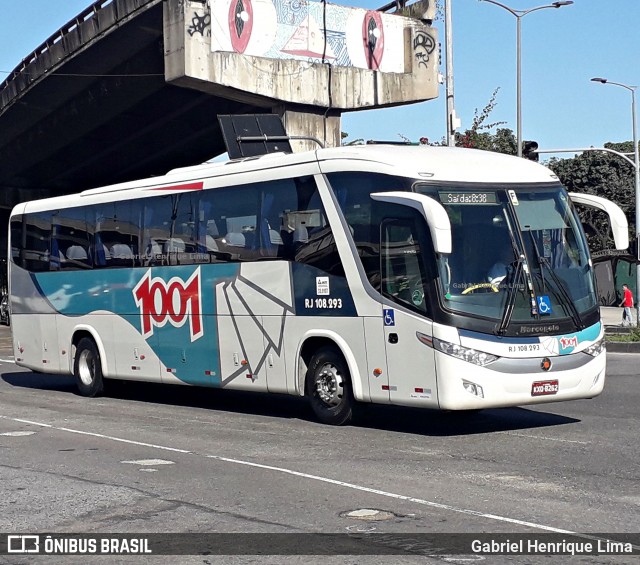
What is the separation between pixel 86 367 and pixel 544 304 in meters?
9.71

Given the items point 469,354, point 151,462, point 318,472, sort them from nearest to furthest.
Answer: point 318,472, point 151,462, point 469,354

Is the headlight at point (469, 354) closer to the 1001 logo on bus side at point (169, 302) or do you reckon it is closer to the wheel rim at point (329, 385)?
the wheel rim at point (329, 385)

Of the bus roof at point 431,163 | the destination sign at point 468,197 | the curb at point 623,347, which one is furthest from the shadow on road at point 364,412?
the curb at point 623,347

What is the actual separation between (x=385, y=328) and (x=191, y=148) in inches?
1856

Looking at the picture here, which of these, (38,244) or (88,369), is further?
(38,244)

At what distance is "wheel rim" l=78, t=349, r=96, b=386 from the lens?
65.0 feet

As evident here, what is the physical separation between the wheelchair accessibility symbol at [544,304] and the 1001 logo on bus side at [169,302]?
5725mm

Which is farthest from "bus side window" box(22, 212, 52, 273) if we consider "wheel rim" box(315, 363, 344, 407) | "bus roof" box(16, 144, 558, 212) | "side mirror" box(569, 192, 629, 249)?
"side mirror" box(569, 192, 629, 249)

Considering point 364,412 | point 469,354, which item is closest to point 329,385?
A: point 364,412

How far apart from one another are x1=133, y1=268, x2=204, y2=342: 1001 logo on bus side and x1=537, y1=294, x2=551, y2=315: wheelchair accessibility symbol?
5.73 m

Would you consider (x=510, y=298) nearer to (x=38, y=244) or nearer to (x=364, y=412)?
(x=364, y=412)

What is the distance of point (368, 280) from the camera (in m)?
13.5

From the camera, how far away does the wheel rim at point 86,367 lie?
1980 centimetres

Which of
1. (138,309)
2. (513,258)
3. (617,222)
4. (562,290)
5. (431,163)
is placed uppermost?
(431,163)
